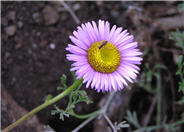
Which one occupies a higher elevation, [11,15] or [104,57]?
[11,15]

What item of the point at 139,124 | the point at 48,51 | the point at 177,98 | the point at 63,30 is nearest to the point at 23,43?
the point at 48,51

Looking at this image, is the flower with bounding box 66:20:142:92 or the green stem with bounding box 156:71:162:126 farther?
the green stem with bounding box 156:71:162:126

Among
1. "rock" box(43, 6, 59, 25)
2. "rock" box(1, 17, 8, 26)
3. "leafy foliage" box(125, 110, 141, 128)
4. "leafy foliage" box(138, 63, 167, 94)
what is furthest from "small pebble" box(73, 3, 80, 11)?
"leafy foliage" box(125, 110, 141, 128)

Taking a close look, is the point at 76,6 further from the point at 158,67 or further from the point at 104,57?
the point at 104,57

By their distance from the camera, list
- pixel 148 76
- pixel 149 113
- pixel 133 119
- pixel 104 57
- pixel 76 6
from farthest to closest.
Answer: pixel 76 6, pixel 149 113, pixel 148 76, pixel 133 119, pixel 104 57

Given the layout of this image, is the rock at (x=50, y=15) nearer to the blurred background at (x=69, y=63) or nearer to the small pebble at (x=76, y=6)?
the blurred background at (x=69, y=63)

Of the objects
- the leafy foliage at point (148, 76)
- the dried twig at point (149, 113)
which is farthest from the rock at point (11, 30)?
the dried twig at point (149, 113)

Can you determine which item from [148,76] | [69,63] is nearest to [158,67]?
[148,76]

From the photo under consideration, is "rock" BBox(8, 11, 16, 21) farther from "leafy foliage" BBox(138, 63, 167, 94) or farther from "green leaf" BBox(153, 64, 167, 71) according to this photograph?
"green leaf" BBox(153, 64, 167, 71)
